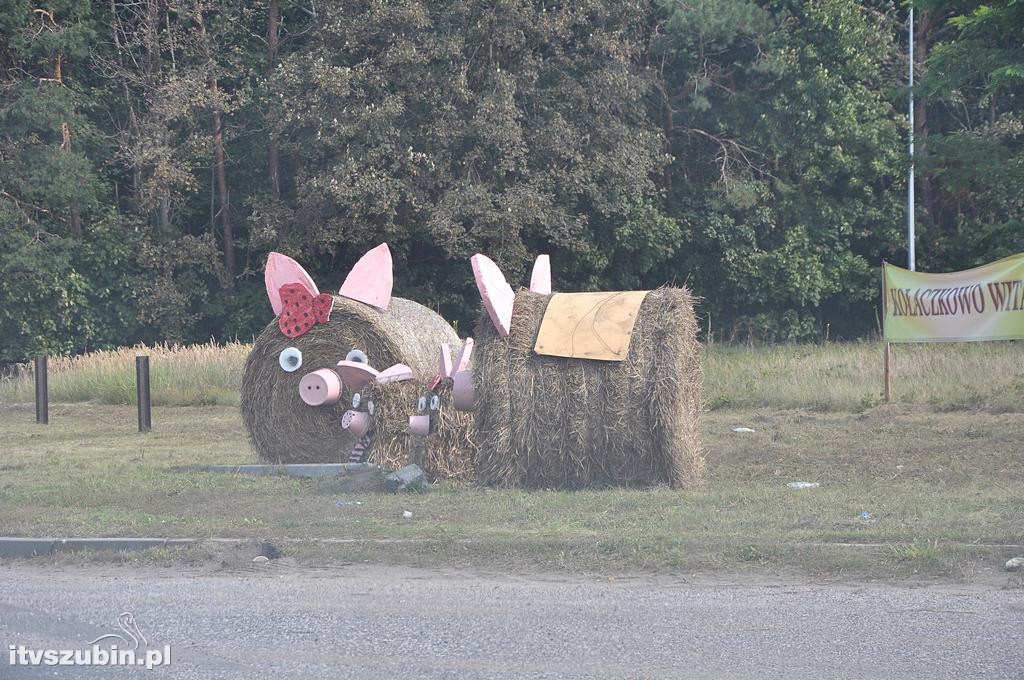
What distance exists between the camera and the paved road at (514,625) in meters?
5.18

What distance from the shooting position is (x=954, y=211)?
34.2 meters

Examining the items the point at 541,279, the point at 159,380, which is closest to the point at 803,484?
the point at 541,279

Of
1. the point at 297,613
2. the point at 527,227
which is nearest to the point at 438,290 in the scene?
the point at 527,227

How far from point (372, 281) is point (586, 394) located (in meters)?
4.36

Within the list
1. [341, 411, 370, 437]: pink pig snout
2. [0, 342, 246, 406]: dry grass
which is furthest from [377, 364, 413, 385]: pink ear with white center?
[0, 342, 246, 406]: dry grass

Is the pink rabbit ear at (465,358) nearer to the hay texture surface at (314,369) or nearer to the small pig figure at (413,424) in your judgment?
the small pig figure at (413,424)

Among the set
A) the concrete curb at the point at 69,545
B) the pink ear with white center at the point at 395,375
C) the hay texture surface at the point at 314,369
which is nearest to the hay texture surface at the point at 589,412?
the pink ear with white center at the point at 395,375

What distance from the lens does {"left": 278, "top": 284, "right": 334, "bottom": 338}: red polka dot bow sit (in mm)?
12977

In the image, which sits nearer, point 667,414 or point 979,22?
point 667,414

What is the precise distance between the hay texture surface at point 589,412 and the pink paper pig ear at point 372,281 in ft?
11.0

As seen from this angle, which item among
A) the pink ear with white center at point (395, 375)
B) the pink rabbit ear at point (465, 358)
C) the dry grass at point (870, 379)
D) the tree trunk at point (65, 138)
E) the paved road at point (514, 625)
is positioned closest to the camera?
the paved road at point (514, 625)

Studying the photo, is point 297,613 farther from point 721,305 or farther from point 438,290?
point 721,305

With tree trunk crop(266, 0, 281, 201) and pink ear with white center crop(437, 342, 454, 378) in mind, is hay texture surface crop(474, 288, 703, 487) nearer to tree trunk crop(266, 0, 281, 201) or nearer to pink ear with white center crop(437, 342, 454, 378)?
pink ear with white center crop(437, 342, 454, 378)

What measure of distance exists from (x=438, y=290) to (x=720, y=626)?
1034 inches
